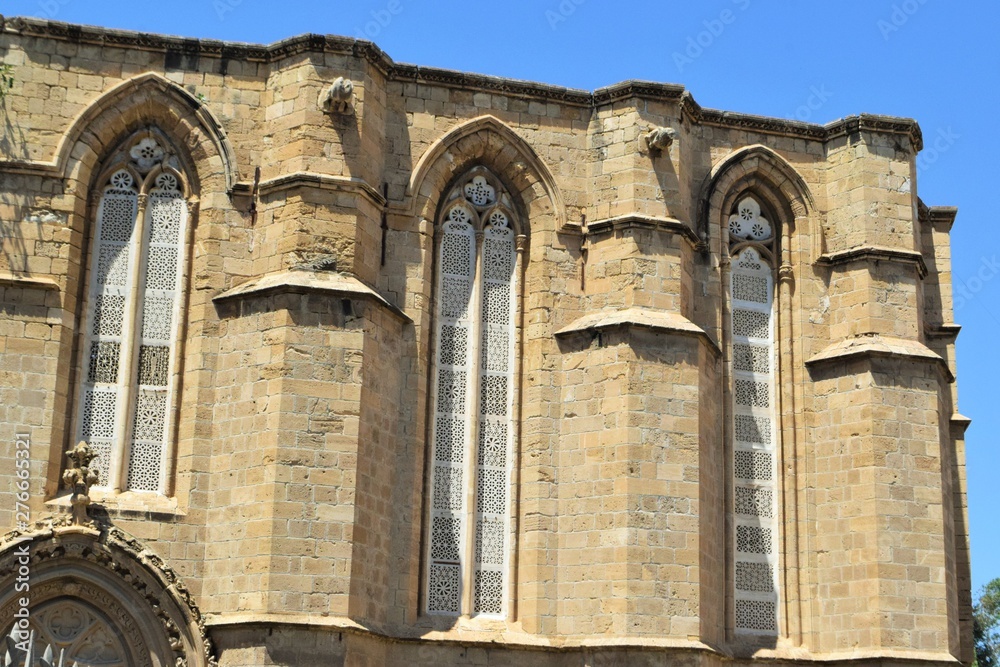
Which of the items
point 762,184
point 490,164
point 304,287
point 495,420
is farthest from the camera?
point 762,184

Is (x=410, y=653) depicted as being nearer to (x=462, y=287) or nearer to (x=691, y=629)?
(x=691, y=629)

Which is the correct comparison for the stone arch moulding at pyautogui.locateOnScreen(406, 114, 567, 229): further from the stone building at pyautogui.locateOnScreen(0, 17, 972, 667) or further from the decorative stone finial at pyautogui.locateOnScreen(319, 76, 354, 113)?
the decorative stone finial at pyautogui.locateOnScreen(319, 76, 354, 113)

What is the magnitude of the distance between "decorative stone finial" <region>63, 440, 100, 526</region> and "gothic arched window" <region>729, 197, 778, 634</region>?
798cm

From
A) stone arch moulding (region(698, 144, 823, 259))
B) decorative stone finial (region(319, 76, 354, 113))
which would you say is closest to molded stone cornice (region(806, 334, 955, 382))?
stone arch moulding (region(698, 144, 823, 259))

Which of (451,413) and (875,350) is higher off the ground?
(875,350)

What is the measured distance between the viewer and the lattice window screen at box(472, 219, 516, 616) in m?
18.0

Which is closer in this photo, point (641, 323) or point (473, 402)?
point (641, 323)

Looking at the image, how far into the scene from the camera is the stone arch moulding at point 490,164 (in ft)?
61.6

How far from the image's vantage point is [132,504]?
16906 millimetres

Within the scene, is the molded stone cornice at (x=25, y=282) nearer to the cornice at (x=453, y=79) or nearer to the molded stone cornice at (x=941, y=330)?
the cornice at (x=453, y=79)

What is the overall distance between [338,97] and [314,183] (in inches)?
42.8

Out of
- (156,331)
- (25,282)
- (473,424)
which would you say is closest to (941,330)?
(473,424)

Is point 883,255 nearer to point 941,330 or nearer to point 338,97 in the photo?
point 941,330

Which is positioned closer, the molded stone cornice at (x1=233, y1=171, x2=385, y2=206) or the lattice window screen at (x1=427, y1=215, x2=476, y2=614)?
the molded stone cornice at (x1=233, y1=171, x2=385, y2=206)
